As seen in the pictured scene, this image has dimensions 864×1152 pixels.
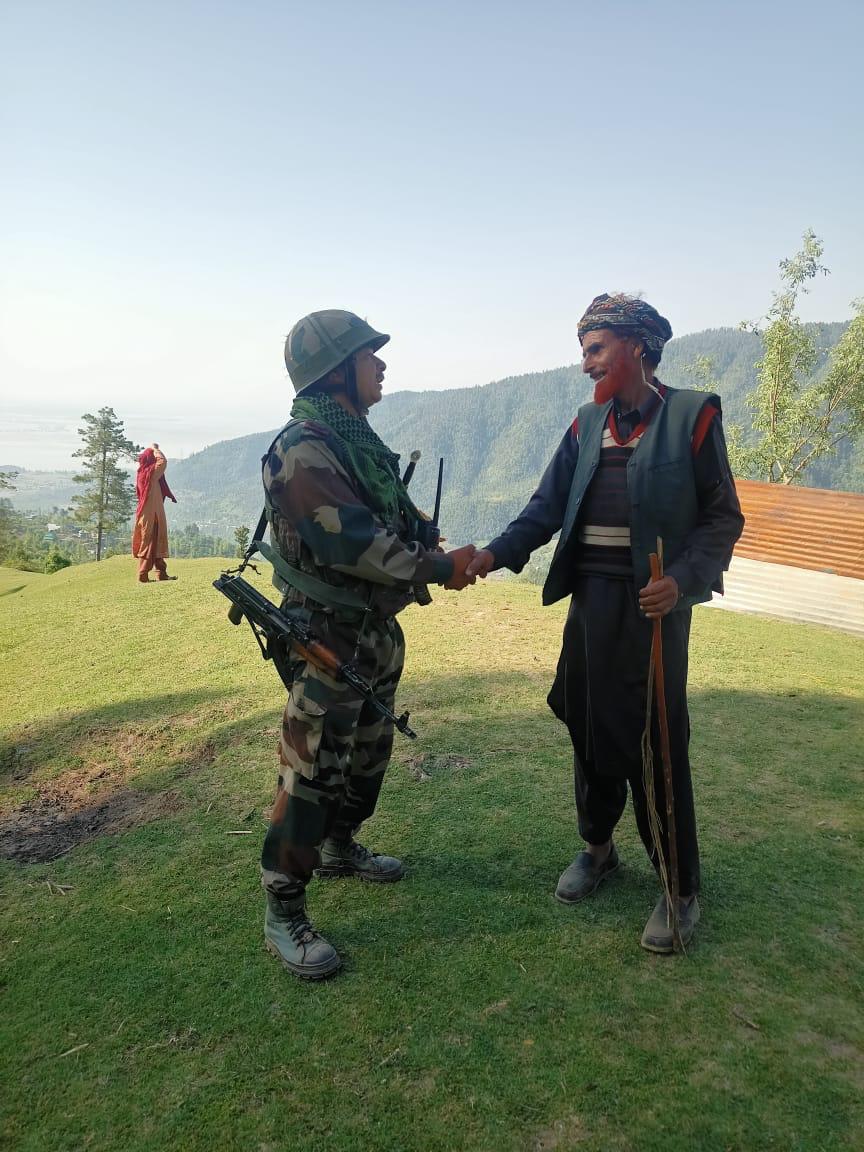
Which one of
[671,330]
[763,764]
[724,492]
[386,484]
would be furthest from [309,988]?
[763,764]

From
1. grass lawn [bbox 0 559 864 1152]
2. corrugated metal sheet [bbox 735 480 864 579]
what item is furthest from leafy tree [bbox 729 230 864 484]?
grass lawn [bbox 0 559 864 1152]

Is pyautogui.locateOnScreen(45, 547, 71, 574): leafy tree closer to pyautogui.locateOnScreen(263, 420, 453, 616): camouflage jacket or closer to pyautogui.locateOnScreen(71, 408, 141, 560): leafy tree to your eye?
pyautogui.locateOnScreen(71, 408, 141, 560): leafy tree

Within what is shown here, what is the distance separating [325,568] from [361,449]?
0.53 metres

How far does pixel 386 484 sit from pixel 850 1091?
2.70 meters

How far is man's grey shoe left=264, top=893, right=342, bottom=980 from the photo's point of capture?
287cm

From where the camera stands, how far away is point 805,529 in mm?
13031

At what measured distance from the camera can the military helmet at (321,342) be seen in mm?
3010

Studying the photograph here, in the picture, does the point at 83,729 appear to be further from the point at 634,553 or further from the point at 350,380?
the point at 634,553

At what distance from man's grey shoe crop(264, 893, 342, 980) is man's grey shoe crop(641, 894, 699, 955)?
130 cm

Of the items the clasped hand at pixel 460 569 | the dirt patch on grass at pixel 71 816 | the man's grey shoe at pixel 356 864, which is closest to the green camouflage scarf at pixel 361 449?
the clasped hand at pixel 460 569

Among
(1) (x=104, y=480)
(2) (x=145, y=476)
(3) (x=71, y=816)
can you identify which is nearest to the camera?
(3) (x=71, y=816)

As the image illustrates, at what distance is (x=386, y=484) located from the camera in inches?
121

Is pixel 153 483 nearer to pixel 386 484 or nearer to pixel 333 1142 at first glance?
pixel 386 484

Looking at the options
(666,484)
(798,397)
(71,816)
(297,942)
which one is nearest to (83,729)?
(71,816)
